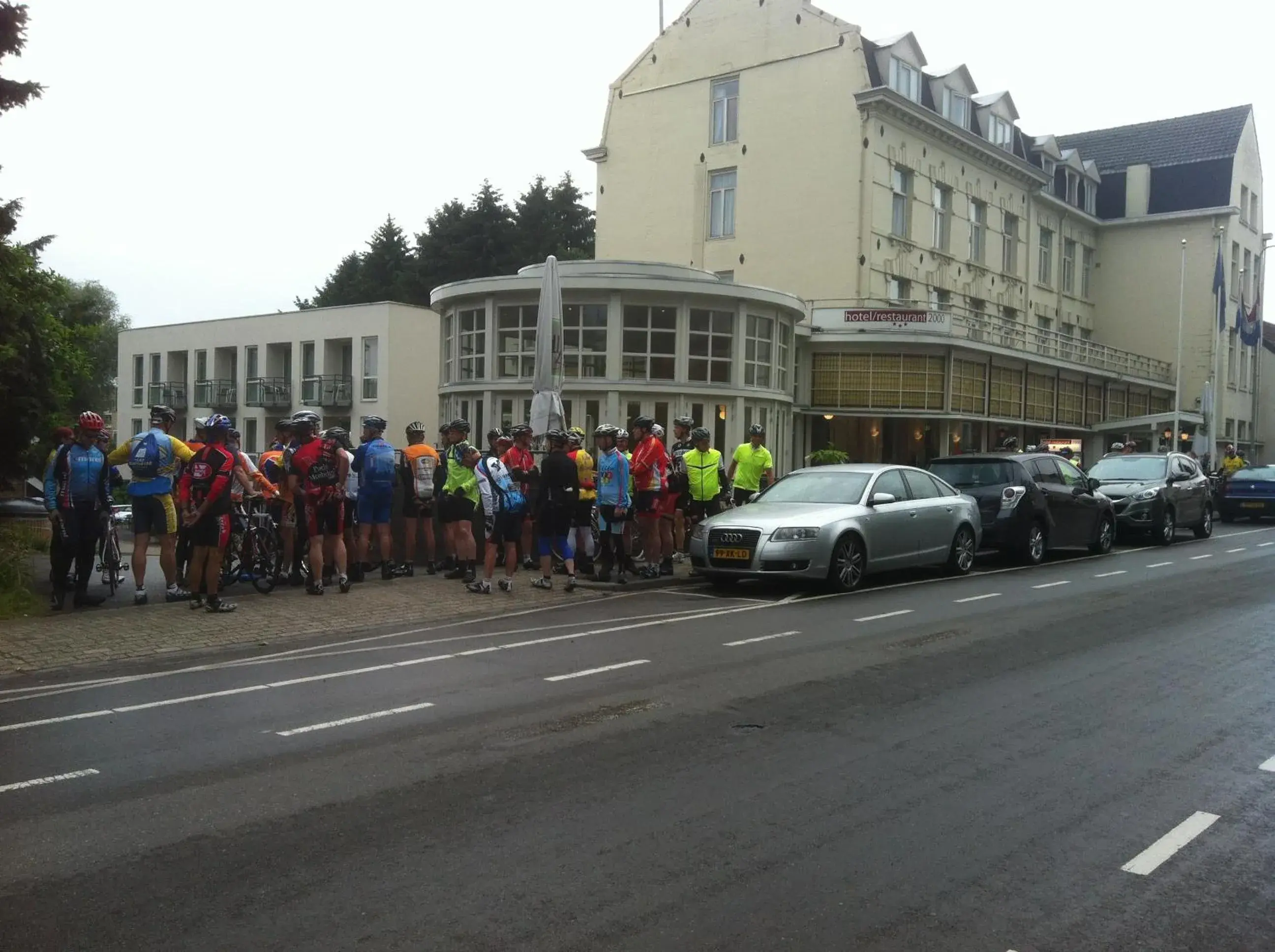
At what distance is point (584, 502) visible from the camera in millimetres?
13875

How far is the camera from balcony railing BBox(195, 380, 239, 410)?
4795 cm

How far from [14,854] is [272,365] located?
45.3 meters

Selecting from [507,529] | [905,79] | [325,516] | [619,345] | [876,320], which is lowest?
[507,529]

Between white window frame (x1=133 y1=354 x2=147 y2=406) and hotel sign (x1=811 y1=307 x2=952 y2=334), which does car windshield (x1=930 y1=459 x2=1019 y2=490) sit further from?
white window frame (x1=133 y1=354 x2=147 y2=406)

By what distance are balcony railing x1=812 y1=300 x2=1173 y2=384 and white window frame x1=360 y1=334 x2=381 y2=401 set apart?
17234 mm

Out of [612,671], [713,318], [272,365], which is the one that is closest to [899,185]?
[713,318]

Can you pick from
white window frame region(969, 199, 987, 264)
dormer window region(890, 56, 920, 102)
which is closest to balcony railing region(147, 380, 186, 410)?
dormer window region(890, 56, 920, 102)

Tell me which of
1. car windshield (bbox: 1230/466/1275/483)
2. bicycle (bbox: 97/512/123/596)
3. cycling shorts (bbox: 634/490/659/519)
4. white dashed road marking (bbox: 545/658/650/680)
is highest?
car windshield (bbox: 1230/466/1275/483)

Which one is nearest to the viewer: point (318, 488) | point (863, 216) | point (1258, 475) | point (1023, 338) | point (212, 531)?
point (212, 531)

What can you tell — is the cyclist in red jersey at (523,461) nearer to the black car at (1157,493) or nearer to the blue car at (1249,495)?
the black car at (1157,493)

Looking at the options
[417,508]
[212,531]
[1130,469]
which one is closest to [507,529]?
[417,508]

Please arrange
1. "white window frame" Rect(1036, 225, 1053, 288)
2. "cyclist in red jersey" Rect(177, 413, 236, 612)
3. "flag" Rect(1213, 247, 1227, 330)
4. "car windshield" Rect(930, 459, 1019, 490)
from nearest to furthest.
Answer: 1. "cyclist in red jersey" Rect(177, 413, 236, 612)
2. "car windshield" Rect(930, 459, 1019, 490)
3. "flag" Rect(1213, 247, 1227, 330)
4. "white window frame" Rect(1036, 225, 1053, 288)

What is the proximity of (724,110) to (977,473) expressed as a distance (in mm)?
24653

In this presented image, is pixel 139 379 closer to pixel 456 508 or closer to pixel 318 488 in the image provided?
pixel 456 508
